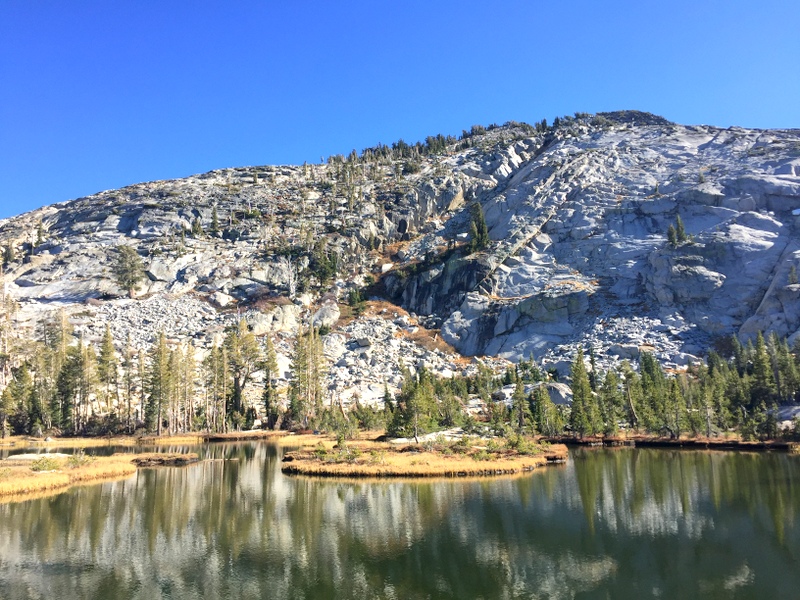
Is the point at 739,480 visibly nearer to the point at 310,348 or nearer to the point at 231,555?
the point at 231,555

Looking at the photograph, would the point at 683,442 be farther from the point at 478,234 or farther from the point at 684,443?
the point at 478,234

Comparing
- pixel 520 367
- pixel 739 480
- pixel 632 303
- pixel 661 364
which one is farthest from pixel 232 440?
pixel 632 303

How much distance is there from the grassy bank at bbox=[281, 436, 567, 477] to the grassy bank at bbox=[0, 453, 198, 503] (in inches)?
534

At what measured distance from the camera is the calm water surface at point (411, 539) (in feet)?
61.8

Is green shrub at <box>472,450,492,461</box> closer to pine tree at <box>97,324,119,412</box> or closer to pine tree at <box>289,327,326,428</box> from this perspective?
pine tree at <box>289,327,326,428</box>

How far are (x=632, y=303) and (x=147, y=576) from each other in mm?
119357

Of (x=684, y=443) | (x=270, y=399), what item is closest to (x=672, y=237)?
(x=684, y=443)

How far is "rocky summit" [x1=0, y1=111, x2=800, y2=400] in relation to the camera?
11525cm

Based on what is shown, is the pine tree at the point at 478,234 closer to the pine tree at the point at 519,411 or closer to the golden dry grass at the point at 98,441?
the pine tree at the point at 519,411

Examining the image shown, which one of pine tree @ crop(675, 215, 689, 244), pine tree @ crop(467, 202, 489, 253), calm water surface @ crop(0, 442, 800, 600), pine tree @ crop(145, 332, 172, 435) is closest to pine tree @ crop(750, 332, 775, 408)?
calm water surface @ crop(0, 442, 800, 600)

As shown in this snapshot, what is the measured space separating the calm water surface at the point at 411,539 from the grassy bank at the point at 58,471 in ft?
8.20

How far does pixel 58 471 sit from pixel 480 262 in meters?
118

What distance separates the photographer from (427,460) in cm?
4769

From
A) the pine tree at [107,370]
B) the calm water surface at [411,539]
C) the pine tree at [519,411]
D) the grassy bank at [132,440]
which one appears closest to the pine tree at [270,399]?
the grassy bank at [132,440]
